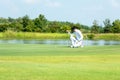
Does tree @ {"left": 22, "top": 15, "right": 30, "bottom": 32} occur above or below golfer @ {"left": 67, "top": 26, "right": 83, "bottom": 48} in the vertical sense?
above

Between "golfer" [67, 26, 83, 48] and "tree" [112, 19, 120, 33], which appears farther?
"tree" [112, 19, 120, 33]

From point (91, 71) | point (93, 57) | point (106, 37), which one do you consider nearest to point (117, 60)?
point (93, 57)

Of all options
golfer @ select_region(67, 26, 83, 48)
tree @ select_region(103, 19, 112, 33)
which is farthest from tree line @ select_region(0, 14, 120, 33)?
golfer @ select_region(67, 26, 83, 48)

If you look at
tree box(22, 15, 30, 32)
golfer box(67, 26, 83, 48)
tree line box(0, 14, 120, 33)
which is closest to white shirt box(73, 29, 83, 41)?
golfer box(67, 26, 83, 48)

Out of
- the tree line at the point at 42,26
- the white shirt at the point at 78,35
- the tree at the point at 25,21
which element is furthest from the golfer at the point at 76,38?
the tree at the point at 25,21

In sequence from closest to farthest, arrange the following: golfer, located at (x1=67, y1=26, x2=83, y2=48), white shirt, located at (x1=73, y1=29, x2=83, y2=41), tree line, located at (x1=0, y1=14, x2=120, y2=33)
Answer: golfer, located at (x1=67, y1=26, x2=83, y2=48), white shirt, located at (x1=73, y1=29, x2=83, y2=41), tree line, located at (x1=0, y1=14, x2=120, y2=33)

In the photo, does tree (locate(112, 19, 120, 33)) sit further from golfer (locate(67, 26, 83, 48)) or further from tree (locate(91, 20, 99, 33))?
golfer (locate(67, 26, 83, 48))

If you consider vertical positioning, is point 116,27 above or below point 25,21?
below

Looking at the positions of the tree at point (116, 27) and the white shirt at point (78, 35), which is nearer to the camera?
the white shirt at point (78, 35)

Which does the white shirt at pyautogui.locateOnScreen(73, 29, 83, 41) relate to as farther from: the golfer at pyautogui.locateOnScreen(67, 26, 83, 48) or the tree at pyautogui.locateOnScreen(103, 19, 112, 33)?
the tree at pyautogui.locateOnScreen(103, 19, 112, 33)

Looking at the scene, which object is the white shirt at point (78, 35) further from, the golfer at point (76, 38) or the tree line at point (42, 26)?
the tree line at point (42, 26)

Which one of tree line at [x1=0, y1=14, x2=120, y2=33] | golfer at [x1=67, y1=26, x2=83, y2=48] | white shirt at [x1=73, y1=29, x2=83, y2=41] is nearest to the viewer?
golfer at [x1=67, y1=26, x2=83, y2=48]

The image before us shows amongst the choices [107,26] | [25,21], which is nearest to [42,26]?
[25,21]

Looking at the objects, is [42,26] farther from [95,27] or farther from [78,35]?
[78,35]
